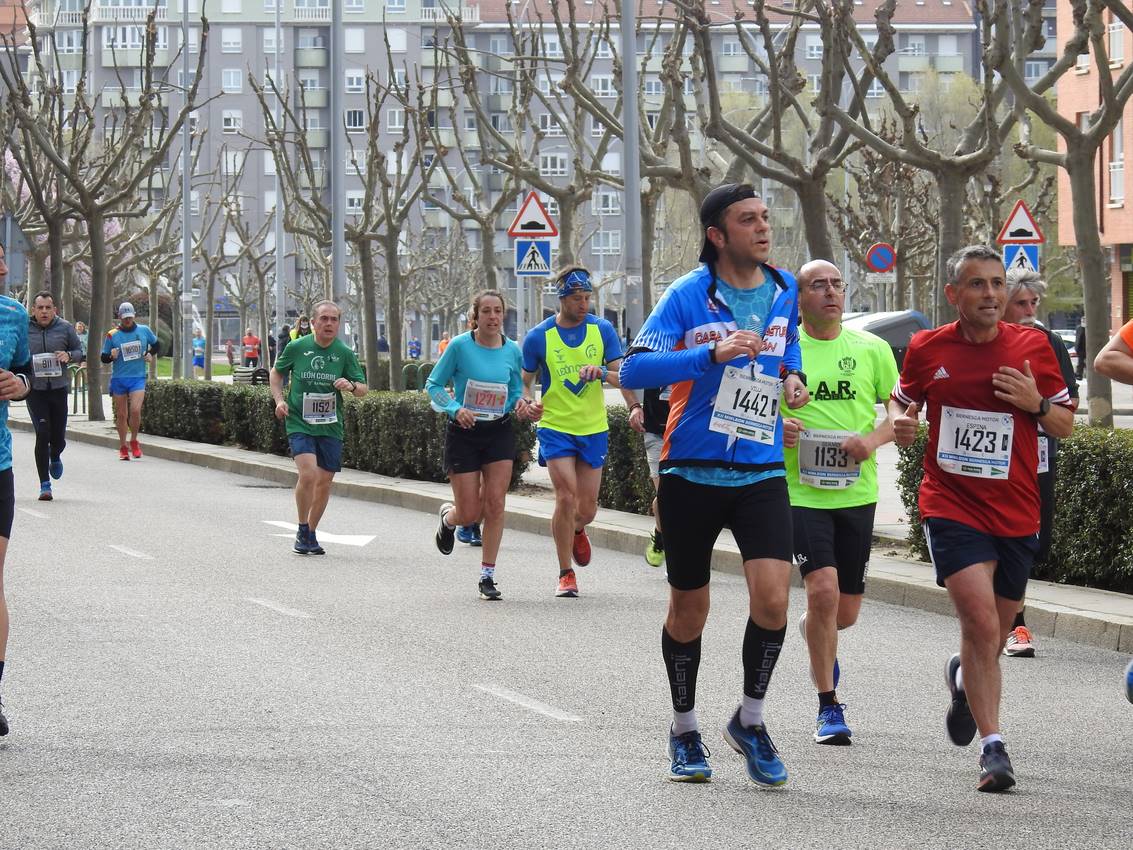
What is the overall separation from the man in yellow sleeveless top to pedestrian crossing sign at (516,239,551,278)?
10892 millimetres

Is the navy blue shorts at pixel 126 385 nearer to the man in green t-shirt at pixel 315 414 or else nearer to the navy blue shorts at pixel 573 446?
the man in green t-shirt at pixel 315 414

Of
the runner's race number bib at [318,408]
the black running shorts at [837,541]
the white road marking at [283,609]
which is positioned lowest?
the white road marking at [283,609]

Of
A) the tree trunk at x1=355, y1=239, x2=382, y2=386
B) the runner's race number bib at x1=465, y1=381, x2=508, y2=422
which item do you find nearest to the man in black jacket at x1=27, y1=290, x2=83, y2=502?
the runner's race number bib at x1=465, y1=381, x2=508, y2=422

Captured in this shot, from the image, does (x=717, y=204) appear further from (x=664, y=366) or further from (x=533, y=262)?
(x=533, y=262)

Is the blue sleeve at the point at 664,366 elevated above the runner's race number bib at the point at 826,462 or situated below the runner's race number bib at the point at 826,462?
above

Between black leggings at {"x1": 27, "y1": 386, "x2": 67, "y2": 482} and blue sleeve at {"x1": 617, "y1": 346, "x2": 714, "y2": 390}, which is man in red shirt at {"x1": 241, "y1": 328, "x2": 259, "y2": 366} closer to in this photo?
black leggings at {"x1": 27, "y1": 386, "x2": 67, "y2": 482}

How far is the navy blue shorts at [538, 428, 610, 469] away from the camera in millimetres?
11953

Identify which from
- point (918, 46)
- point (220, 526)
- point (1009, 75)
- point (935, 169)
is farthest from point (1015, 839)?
point (918, 46)

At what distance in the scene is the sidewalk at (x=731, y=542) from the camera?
1004 cm

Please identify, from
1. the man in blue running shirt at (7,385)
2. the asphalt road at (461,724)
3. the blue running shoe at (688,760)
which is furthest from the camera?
the man in blue running shirt at (7,385)

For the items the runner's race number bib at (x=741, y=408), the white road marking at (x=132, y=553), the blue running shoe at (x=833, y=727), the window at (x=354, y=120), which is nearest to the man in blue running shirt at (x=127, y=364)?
the white road marking at (x=132, y=553)

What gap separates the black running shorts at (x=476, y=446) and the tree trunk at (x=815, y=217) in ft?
24.1

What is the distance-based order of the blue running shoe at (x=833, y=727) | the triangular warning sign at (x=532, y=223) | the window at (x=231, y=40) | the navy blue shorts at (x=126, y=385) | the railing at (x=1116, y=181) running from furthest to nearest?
the window at (x=231, y=40)
the railing at (x=1116, y=181)
the navy blue shorts at (x=126, y=385)
the triangular warning sign at (x=532, y=223)
the blue running shoe at (x=833, y=727)

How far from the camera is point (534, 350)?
1209 centimetres
